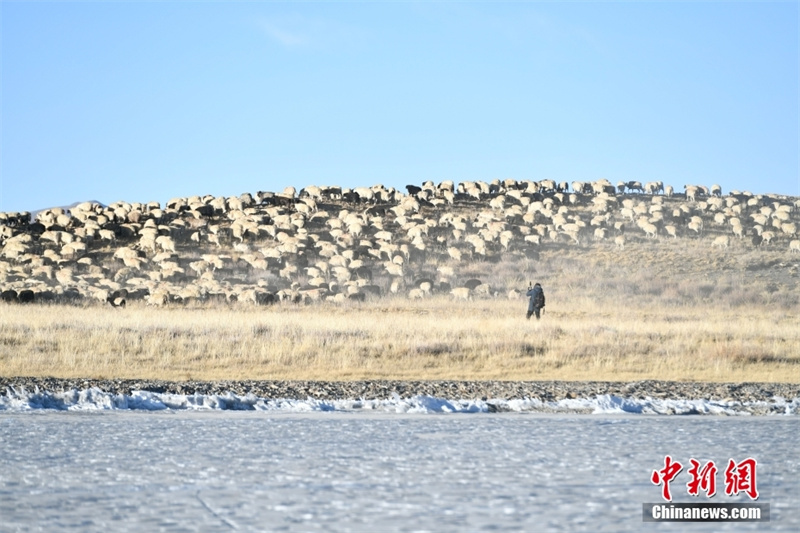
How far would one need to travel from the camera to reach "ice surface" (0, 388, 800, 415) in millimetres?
11984

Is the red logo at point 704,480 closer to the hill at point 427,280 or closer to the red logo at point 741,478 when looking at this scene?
the red logo at point 741,478

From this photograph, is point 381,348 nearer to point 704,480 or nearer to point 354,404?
point 354,404

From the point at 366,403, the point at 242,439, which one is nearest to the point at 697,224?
the point at 366,403

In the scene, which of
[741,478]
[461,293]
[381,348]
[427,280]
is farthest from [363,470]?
[427,280]

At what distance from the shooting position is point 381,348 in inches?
779

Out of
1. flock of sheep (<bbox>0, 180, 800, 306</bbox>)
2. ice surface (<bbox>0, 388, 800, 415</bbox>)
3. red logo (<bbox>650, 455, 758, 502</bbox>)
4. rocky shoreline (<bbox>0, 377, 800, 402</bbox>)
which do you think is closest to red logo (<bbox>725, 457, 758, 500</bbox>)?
red logo (<bbox>650, 455, 758, 502</bbox>)

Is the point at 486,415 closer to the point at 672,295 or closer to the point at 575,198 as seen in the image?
the point at 672,295

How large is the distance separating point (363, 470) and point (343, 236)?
43.4 meters

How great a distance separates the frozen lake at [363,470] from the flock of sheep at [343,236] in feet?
75.5

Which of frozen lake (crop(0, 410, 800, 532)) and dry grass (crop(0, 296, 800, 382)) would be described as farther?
dry grass (crop(0, 296, 800, 382))

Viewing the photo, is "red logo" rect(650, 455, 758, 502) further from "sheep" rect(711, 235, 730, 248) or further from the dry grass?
"sheep" rect(711, 235, 730, 248)

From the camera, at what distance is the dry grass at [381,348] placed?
17.8 meters

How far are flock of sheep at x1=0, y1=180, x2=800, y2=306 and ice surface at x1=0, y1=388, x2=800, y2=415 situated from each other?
775 inches

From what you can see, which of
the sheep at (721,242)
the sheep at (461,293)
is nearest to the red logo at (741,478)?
the sheep at (461,293)
